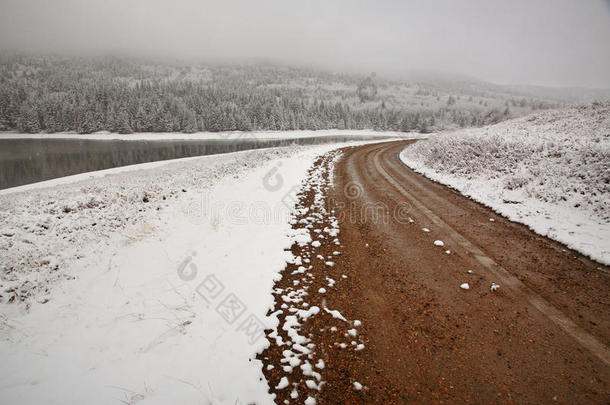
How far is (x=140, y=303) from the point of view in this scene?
4.85 meters

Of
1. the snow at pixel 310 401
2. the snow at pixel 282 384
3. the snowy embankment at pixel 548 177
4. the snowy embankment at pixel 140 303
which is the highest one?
the snowy embankment at pixel 548 177

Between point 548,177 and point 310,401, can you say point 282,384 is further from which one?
point 548,177

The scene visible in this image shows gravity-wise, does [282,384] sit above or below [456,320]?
below

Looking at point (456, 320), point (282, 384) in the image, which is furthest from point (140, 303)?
point (456, 320)

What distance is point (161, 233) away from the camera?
26.2 feet

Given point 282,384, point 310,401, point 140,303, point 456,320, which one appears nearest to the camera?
point 310,401

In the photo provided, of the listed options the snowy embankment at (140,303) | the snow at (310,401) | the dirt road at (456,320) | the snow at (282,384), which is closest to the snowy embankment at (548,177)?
the dirt road at (456,320)

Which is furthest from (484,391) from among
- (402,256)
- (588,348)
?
(402,256)

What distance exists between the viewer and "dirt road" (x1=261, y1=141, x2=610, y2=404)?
3.07 metres

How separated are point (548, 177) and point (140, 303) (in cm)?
1429

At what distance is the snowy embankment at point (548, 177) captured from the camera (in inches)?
289

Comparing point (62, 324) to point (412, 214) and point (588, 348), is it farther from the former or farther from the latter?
point (412, 214)

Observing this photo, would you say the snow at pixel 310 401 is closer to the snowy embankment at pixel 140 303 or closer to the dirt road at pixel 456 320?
the dirt road at pixel 456 320

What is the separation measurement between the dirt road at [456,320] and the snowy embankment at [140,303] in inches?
28.8
